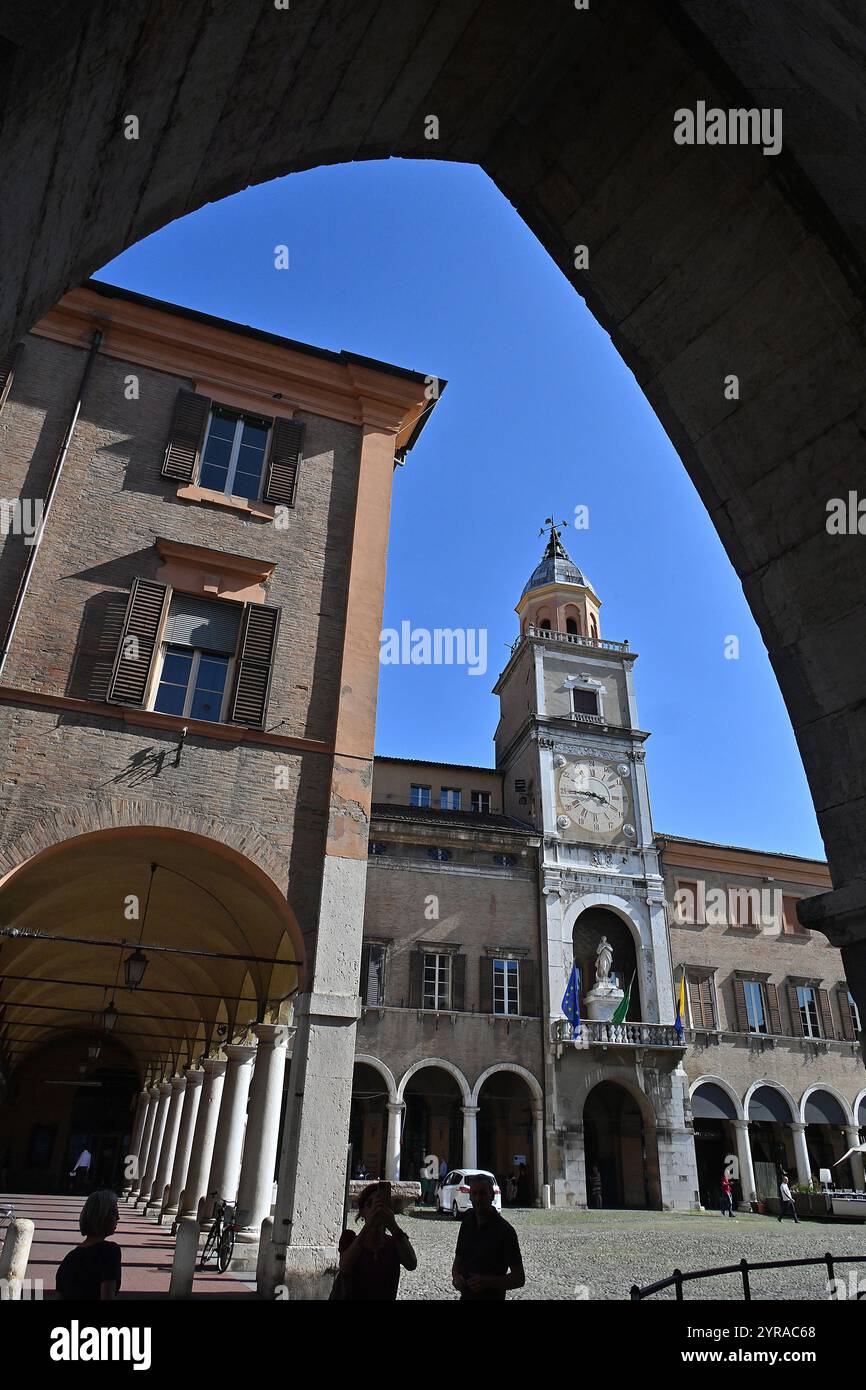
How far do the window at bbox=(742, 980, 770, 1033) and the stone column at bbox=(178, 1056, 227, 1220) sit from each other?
24503mm

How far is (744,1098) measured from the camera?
105ft

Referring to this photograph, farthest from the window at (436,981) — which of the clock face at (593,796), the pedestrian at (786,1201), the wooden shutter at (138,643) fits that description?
the wooden shutter at (138,643)

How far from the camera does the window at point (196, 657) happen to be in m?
10.7

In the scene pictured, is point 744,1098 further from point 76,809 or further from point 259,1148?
point 76,809

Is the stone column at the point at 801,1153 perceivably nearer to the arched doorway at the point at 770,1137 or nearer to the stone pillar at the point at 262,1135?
the arched doorway at the point at 770,1137

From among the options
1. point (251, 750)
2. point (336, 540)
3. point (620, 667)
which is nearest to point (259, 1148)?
point (251, 750)

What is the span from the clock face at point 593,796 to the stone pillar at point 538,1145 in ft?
34.9

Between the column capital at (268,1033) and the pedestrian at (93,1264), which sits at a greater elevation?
the column capital at (268,1033)

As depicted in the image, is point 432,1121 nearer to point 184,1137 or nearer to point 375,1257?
point 184,1137

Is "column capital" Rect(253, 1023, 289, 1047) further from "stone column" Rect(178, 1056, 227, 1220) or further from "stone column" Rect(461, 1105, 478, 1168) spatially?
"stone column" Rect(461, 1105, 478, 1168)

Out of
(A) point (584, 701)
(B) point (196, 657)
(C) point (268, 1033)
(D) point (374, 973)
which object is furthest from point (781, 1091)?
(B) point (196, 657)

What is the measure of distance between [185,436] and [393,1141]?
23.9 meters

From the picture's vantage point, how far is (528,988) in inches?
1191
